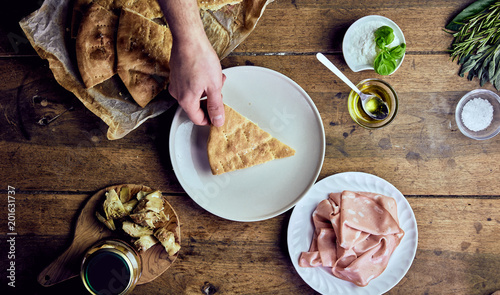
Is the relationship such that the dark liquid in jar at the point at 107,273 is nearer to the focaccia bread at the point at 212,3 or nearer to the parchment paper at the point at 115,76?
the parchment paper at the point at 115,76

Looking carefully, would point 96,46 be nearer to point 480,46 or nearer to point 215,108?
point 215,108

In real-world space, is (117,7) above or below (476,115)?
above

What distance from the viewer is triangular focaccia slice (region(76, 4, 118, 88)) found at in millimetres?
1607

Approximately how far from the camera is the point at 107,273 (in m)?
1.56

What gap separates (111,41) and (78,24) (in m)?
0.19

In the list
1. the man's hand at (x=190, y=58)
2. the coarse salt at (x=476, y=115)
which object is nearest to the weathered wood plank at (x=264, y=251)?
the coarse salt at (x=476, y=115)

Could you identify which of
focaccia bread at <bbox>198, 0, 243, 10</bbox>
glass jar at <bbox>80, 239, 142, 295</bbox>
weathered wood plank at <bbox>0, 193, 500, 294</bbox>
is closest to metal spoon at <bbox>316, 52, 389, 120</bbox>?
weathered wood plank at <bbox>0, 193, 500, 294</bbox>

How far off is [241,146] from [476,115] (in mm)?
1291

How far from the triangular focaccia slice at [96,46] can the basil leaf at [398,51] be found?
4.65ft

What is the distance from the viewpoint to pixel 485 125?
70.9 inches

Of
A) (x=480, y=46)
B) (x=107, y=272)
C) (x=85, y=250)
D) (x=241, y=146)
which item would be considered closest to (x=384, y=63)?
(x=480, y=46)

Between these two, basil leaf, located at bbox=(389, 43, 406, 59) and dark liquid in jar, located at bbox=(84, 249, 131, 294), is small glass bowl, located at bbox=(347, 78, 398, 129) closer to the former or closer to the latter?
basil leaf, located at bbox=(389, 43, 406, 59)

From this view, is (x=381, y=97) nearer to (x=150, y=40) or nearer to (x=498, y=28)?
(x=498, y=28)

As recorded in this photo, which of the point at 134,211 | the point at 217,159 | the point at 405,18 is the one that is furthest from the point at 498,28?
the point at 134,211
